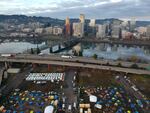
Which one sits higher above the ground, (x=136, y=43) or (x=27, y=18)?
(x=27, y=18)

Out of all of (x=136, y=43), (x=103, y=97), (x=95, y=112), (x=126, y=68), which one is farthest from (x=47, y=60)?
(x=136, y=43)

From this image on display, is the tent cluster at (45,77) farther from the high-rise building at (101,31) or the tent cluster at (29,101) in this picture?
the high-rise building at (101,31)

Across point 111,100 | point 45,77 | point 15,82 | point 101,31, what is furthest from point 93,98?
point 101,31

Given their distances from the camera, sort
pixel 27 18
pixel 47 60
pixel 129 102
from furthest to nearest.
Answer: pixel 27 18
pixel 47 60
pixel 129 102

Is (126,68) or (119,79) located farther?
(126,68)

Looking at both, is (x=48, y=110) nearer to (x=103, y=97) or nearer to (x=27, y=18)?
(x=103, y=97)
